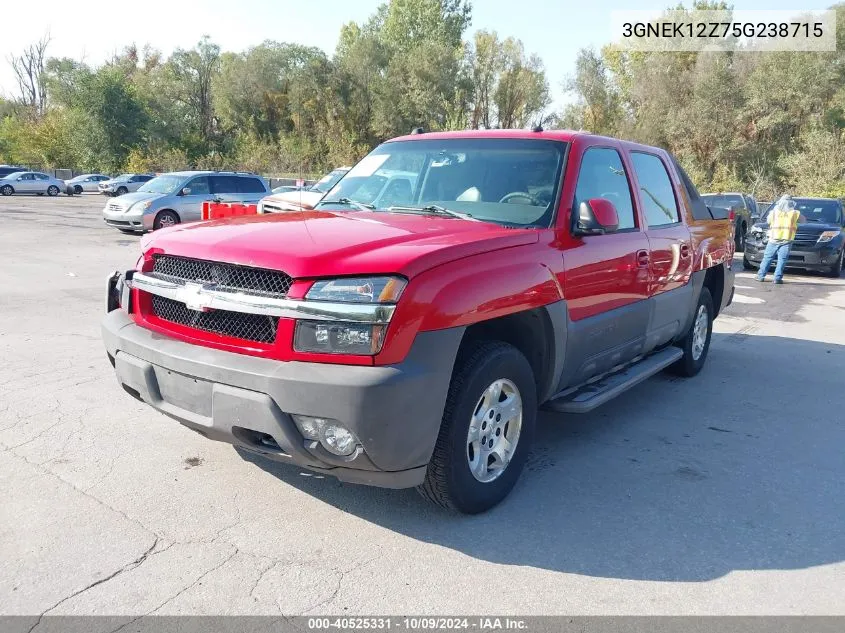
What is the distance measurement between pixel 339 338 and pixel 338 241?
530 millimetres

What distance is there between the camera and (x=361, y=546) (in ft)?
10.8

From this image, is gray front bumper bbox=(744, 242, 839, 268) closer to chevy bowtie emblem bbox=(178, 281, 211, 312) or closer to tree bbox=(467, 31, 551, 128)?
chevy bowtie emblem bbox=(178, 281, 211, 312)

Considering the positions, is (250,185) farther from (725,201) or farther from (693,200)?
(693,200)

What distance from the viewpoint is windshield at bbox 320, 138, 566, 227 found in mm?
4137

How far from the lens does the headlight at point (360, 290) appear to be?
2980 millimetres

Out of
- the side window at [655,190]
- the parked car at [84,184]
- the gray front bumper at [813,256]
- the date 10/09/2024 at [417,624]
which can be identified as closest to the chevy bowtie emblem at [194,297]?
the date 10/09/2024 at [417,624]

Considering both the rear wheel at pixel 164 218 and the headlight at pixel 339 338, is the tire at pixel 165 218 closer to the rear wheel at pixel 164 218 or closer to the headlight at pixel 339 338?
the rear wheel at pixel 164 218

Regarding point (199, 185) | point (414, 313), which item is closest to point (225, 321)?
point (414, 313)

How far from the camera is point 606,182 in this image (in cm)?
470

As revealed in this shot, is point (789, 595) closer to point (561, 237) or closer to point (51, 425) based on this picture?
point (561, 237)

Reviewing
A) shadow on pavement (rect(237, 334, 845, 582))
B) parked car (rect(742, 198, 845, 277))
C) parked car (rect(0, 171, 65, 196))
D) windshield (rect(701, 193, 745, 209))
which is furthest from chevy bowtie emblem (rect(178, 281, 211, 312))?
parked car (rect(0, 171, 65, 196))

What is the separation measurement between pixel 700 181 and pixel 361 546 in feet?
130

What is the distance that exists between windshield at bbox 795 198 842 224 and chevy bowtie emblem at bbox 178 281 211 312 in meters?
15.6

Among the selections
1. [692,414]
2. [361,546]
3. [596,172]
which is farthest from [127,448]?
[692,414]
